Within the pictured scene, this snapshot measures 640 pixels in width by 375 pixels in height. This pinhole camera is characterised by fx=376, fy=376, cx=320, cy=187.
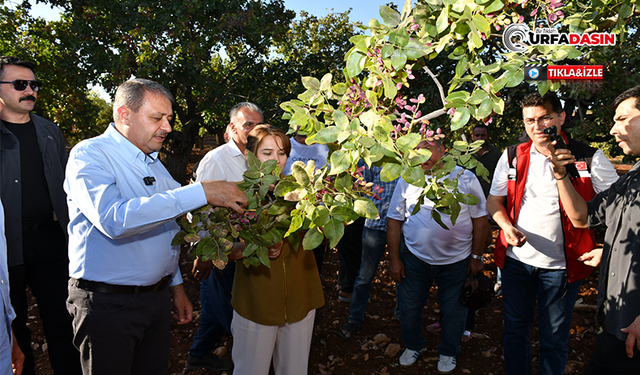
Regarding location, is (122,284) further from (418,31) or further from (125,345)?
(418,31)

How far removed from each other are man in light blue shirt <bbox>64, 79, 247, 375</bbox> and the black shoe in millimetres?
1358

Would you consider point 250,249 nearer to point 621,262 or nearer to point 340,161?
point 340,161

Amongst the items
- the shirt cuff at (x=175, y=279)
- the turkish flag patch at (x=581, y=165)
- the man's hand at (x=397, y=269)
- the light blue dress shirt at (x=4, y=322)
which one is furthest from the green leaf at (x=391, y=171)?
the man's hand at (x=397, y=269)

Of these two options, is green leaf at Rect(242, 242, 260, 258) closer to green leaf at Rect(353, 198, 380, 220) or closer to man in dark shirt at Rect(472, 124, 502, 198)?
green leaf at Rect(353, 198, 380, 220)

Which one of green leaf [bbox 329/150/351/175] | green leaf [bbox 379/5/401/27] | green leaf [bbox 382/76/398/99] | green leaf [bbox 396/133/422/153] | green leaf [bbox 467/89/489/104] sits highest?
green leaf [bbox 379/5/401/27]

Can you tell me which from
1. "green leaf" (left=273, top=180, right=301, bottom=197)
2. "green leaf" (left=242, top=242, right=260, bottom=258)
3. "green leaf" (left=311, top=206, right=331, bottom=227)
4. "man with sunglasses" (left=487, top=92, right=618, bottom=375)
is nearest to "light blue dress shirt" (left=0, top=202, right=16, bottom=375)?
"green leaf" (left=242, top=242, right=260, bottom=258)

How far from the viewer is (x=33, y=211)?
3.17 metres

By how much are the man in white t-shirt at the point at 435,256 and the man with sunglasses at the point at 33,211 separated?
10.1ft

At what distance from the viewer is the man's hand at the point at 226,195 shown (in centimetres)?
193

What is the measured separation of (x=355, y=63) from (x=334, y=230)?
0.61 metres

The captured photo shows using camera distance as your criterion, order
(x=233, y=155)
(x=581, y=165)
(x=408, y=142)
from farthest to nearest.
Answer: (x=233, y=155), (x=581, y=165), (x=408, y=142)

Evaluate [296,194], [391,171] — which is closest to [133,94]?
[296,194]

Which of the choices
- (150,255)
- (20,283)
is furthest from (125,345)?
Result: (20,283)

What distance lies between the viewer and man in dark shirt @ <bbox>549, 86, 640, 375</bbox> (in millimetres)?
2293
